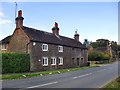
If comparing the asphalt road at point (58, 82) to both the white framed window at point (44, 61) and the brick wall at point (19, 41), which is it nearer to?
the brick wall at point (19, 41)

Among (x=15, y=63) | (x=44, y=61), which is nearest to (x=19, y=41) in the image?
(x=44, y=61)

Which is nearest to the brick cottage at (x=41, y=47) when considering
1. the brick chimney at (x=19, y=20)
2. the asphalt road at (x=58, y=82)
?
the brick chimney at (x=19, y=20)

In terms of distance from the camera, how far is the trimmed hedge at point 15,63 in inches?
1373

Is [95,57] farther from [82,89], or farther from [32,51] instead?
[82,89]

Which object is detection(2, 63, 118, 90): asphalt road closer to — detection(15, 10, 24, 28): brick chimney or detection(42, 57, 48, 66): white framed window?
detection(42, 57, 48, 66): white framed window

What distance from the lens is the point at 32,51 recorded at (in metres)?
41.3

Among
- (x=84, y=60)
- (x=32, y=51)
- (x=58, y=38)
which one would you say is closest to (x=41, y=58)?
(x=32, y=51)

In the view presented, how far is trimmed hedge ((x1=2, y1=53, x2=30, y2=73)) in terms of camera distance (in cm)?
3488

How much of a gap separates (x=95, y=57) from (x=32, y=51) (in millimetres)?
43235

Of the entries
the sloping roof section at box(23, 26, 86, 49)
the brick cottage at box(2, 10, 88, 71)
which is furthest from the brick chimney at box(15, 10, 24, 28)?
the sloping roof section at box(23, 26, 86, 49)

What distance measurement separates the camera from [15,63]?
36719 mm

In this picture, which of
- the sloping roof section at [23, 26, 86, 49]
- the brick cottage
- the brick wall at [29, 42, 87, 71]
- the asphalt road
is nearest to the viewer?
the asphalt road

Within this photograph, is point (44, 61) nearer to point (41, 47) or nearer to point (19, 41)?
point (41, 47)

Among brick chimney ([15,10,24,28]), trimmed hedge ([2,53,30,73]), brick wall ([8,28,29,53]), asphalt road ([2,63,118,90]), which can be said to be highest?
brick chimney ([15,10,24,28])
